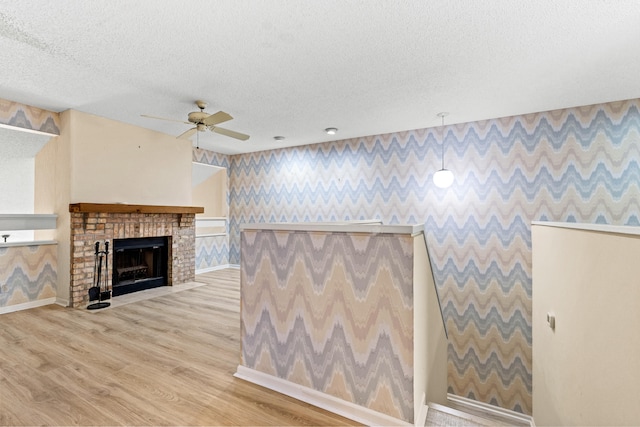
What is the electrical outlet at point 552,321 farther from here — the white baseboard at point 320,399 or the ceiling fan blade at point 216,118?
the ceiling fan blade at point 216,118

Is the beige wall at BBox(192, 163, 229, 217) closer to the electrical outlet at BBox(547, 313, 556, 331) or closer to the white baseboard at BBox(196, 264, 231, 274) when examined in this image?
the white baseboard at BBox(196, 264, 231, 274)

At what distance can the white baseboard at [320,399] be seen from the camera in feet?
5.46

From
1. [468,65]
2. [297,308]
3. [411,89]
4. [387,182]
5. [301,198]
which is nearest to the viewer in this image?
[297,308]

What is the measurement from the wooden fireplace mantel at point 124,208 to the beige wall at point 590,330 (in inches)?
195

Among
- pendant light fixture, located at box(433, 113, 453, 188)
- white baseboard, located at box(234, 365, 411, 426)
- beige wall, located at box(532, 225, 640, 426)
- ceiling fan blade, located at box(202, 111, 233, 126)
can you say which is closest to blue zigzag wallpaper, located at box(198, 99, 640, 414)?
pendant light fixture, located at box(433, 113, 453, 188)

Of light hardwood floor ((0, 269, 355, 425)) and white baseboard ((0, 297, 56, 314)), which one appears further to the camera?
white baseboard ((0, 297, 56, 314))

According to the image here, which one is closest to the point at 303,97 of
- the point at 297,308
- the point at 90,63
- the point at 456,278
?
the point at 90,63

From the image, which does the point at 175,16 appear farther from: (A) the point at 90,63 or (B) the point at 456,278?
(B) the point at 456,278

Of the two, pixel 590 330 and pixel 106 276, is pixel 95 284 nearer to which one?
pixel 106 276

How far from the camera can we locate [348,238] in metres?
1.78

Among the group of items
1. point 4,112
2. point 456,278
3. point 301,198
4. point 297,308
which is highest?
point 4,112

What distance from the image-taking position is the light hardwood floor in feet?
5.72

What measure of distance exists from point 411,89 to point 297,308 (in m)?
2.58

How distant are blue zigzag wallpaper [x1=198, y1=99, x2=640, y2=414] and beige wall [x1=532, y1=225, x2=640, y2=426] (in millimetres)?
1567
